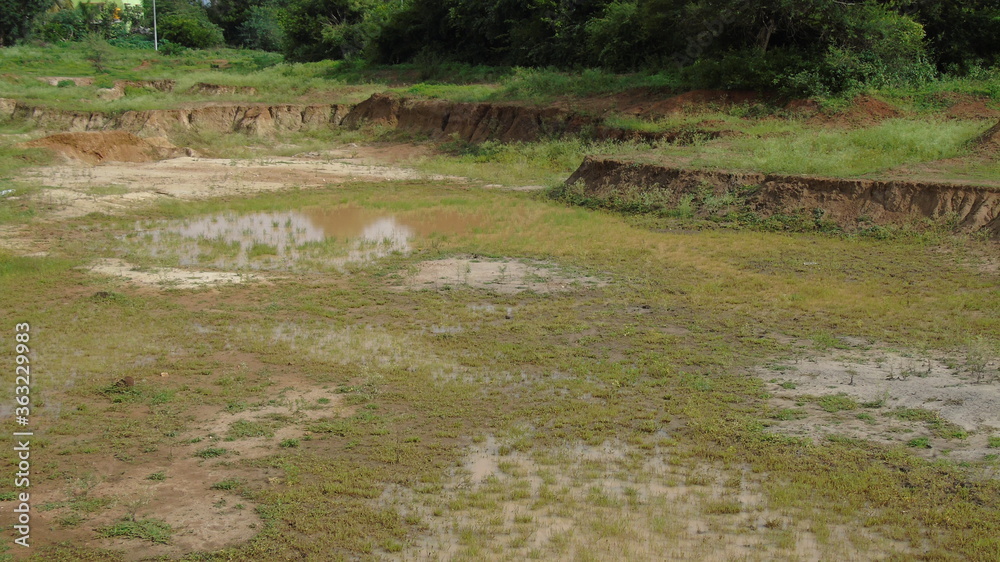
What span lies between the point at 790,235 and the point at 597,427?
9.29 m

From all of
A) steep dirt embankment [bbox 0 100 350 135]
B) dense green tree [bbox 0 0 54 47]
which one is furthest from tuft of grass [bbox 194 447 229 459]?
dense green tree [bbox 0 0 54 47]

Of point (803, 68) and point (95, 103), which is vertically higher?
point (803, 68)

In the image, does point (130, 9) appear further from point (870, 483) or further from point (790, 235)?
point (870, 483)

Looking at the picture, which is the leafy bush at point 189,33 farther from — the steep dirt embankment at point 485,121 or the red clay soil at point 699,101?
the red clay soil at point 699,101

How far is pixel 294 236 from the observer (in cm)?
1691

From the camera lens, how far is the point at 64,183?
69.2 ft

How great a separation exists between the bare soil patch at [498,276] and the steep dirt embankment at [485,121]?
9.66m

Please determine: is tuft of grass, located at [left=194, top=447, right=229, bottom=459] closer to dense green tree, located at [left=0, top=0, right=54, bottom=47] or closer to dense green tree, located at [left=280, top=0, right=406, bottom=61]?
dense green tree, located at [left=280, top=0, right=406, bottom=61]

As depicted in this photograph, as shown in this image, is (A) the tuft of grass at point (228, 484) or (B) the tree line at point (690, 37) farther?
(B) the tree line at point (690, 37)

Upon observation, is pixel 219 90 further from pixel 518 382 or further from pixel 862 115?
pixel 518 382

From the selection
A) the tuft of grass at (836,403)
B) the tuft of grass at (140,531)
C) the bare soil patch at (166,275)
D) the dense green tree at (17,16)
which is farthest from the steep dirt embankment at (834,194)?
the dense green tree at (17,16)

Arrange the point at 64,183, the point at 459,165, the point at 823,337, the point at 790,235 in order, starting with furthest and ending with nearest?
1. the point at 459,165
2. the point at 64,183
3. the point at 790,235
4. the point at 823,337

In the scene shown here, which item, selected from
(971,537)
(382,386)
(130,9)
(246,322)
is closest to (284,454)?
(382,386)

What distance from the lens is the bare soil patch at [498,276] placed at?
43.1ft
